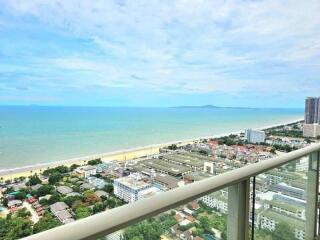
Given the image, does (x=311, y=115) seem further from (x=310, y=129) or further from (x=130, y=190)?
(x=130, y=190)

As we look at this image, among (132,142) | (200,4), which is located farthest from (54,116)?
(200,4)

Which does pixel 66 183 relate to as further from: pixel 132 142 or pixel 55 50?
pixel 55 50

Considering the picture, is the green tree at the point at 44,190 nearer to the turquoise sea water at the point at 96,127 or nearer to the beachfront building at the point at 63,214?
the beachfront building at the point at 63,214

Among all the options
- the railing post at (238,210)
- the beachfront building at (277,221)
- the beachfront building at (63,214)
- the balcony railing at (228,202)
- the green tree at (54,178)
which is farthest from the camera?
the green tree at (54,178)

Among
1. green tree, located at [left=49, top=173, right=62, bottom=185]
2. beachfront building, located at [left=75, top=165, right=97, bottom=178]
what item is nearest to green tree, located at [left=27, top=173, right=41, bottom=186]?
green tree, located at [left=49, top=173, right=62, bottom=185]

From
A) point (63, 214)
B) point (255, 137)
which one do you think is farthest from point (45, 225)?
point (255, 137)

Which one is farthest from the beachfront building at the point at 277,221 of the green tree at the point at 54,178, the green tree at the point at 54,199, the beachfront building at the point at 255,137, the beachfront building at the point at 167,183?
the beachfront building at the point at 255,137

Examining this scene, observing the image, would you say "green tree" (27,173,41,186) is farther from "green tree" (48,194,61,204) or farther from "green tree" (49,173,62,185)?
"green tree" (48,194,61,204)
